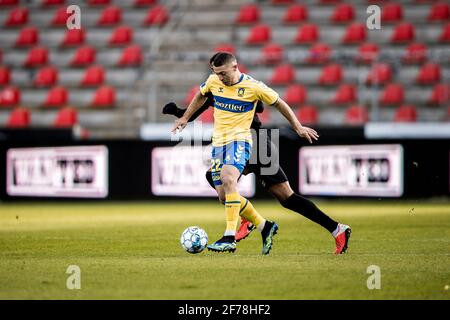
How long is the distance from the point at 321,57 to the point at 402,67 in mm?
2310

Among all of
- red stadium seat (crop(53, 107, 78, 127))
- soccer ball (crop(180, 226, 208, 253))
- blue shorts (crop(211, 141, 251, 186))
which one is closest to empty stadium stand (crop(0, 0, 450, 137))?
red stadium seat (crop(53, 107, 78, 127))

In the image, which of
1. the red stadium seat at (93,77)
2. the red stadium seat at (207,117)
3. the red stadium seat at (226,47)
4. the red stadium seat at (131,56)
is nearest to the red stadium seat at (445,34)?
the red stadium seat at (226,47)

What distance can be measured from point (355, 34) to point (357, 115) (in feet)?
13.1

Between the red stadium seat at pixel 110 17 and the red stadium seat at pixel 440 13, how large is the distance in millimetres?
8077

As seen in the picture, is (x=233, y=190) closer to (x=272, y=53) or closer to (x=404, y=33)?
(x=272, y=53)

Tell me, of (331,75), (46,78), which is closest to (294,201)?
(331,75)

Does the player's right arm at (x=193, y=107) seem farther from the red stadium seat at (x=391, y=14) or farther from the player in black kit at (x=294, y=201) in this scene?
the red stadium seat at (x=391, y=14)

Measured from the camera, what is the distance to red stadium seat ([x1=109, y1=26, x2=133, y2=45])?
24641 mm

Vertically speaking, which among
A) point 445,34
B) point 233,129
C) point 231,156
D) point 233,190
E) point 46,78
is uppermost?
point 445,34

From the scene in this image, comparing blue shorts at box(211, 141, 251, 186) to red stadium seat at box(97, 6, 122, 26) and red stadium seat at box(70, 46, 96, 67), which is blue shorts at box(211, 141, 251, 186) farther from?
red stadium seat at box(97, 6, 122, 26)

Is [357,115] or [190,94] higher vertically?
[190,94]

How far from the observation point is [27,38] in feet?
83.2

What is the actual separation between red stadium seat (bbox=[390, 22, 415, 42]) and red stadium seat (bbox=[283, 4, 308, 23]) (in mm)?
2338
